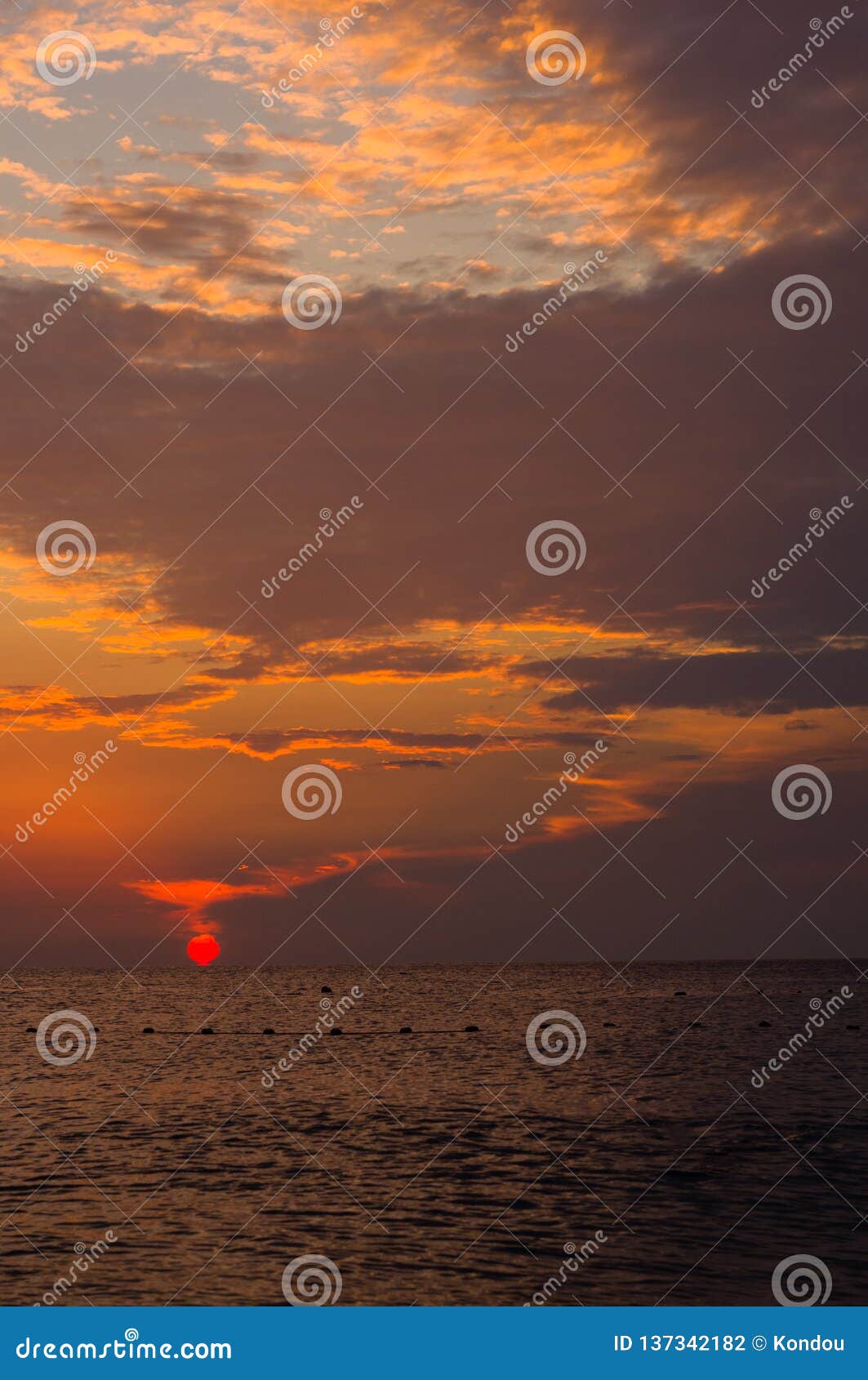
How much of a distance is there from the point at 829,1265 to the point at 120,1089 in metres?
41.7

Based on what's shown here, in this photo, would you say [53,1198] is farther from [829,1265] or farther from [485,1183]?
[829,1265]

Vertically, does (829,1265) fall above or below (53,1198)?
above

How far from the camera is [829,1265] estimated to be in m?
25.5

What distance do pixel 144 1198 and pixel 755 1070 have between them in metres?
Result: 46.9

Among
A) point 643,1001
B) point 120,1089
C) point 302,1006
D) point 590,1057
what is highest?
point 643,1001

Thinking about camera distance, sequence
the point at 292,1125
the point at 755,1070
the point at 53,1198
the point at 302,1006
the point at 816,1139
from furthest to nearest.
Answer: the point at 302,1006 → the point at 755,1070 → the point at 292,1125 → the point at 816,1139 → the point at 53,1198

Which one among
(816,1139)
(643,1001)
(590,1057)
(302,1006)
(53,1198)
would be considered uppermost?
(643,1001)

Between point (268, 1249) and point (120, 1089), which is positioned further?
point (120, 1089)

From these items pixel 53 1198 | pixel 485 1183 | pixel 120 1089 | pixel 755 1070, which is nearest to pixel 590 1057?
pixel 755 1070

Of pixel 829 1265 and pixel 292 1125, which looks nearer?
pixel 829 1265

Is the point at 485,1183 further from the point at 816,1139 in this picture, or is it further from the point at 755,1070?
the point at 755,1070

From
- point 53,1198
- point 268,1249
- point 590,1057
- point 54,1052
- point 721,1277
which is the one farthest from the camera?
point 54,1052

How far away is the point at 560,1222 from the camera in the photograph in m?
29.0

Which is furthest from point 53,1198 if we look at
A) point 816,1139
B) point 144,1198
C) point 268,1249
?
point 816,1139
